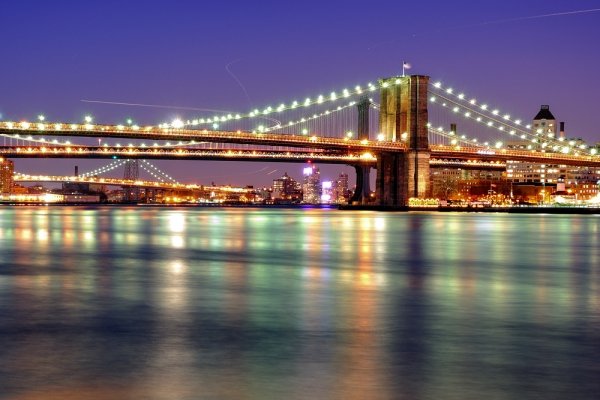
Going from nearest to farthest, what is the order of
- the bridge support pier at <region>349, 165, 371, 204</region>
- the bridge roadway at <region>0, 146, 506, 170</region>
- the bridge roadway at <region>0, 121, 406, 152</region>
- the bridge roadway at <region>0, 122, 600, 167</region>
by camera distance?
the bridge roadway at <region>0, 121, 406, 152</region> < the bridge roadway at <region>0, 122, 600, 167</region> < the bridge roadway at <region>0, 146, 506, 170</region> < the bridge support pier at <region>349, 165, 371, 204</region>

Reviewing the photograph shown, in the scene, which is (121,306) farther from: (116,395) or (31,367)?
(116,395)

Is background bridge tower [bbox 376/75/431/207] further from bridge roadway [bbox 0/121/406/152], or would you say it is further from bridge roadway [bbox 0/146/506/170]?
bridge roadway [bbox 0/146/506/170]

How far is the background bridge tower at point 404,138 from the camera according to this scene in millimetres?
73062

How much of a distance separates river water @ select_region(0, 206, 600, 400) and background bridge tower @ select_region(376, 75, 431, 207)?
5424cm

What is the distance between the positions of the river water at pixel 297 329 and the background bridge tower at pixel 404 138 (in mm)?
54244

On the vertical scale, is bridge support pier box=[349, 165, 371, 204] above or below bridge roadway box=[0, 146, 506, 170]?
below

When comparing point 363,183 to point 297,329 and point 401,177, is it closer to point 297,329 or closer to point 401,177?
point 401,177

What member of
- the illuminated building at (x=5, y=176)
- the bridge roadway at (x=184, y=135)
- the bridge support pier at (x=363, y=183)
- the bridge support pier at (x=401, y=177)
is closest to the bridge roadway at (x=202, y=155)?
the bridge support pier at (x=363, y=183)

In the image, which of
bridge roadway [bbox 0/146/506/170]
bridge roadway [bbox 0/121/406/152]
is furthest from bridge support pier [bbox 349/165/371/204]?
bridge roadway [bbox 0/121/406/152]

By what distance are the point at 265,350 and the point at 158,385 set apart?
1535 millimetres

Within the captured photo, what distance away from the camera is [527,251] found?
77.9 ft

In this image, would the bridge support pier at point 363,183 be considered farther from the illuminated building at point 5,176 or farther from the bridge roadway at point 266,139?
the illuminated building at point 5,176

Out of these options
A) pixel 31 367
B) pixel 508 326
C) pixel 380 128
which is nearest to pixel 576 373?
pixel 508 326

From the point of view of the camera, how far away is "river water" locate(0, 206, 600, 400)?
662cm
